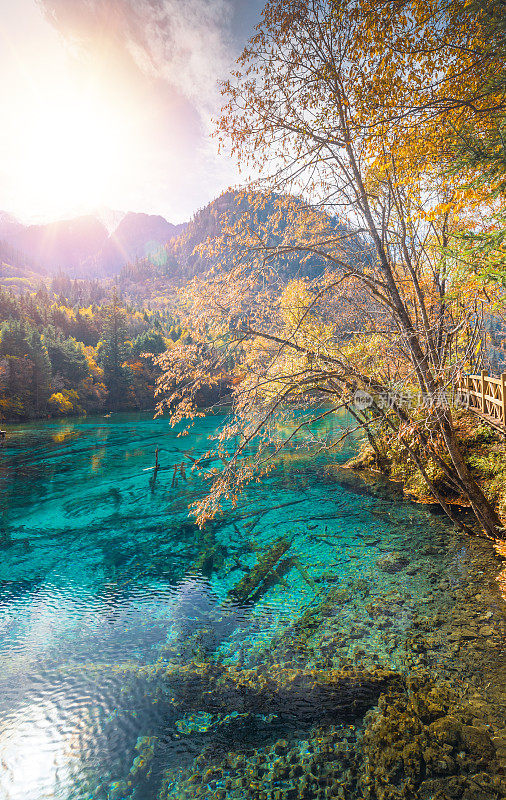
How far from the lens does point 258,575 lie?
838 cm

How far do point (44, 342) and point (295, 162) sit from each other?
60.5m

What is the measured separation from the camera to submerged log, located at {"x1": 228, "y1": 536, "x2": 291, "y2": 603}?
7.64 m

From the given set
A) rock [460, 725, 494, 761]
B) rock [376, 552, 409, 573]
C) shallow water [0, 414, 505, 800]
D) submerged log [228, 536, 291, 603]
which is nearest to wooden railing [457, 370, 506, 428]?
shallow water [0, 414, 505, 800]

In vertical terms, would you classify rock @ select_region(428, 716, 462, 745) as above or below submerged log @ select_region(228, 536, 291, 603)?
above

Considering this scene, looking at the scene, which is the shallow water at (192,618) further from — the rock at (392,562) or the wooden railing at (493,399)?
the wooden railing at (493,399)

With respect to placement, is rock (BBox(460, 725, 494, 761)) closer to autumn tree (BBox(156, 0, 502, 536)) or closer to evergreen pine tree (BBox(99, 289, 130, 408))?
autumn tree (BBox(156, 0, 502, 536))

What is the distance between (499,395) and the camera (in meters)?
9.58

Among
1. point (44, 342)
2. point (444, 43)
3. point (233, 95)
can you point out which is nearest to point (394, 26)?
point (444, 43)

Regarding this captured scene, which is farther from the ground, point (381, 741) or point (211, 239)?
point (211, 239)

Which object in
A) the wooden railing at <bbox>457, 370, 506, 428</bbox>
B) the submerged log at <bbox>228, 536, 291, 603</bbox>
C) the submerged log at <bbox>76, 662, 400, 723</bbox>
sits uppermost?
the wooden railing at <bbox>457, 370, 506, 428</bbox>

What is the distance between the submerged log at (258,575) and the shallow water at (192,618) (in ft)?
0.26

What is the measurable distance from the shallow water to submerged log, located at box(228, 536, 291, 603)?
0.08 meters

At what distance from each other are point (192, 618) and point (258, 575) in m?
1.91

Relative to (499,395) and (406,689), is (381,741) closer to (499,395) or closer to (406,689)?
(406,689)
